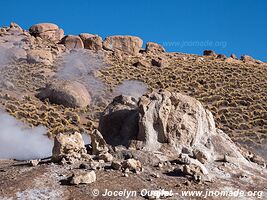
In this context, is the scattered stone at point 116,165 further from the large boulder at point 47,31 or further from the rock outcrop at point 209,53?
the rock outcrop at point 209,53

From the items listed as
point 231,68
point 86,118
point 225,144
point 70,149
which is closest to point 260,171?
point 225,144

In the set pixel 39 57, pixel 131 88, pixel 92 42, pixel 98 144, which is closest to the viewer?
pixel 98 144

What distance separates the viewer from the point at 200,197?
10.3 metres

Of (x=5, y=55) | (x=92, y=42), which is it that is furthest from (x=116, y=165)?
(x=92, y=42)

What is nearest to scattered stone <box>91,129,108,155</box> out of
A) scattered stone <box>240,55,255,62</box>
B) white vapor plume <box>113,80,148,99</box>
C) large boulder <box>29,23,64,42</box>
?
white vapor plume <box>113,80,148,99</box>

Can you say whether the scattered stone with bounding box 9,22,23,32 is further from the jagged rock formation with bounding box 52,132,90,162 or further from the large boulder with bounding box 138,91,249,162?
the jagged rock formation with bounding box 52,132,90,162

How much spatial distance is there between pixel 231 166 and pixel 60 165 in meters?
4.78

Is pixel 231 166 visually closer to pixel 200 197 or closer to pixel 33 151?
pixel 200 197

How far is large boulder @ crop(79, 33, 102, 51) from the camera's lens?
51.1 meters

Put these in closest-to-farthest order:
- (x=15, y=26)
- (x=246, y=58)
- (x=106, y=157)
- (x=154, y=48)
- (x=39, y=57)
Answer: (x=106, y=157), (x=39, y=57), (x=15, y=26), (x=154, y=48), (x=246, y=58)

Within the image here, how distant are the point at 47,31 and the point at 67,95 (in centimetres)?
2243

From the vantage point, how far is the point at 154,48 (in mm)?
57094

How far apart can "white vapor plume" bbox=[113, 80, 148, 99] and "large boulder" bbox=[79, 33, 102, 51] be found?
1004 cm

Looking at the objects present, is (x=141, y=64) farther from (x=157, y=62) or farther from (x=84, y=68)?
(x=84, y=68)
